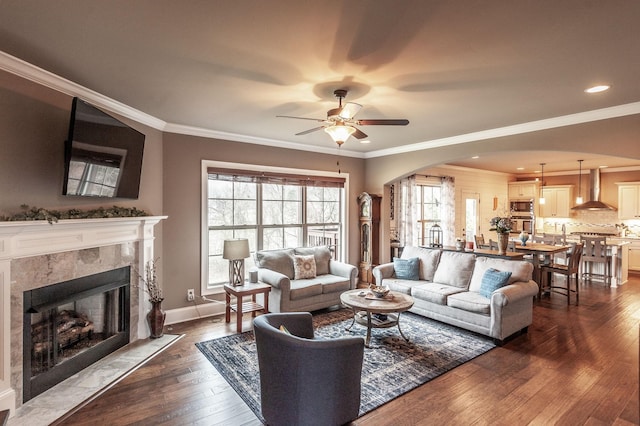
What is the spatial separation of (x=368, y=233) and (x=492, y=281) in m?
2.77

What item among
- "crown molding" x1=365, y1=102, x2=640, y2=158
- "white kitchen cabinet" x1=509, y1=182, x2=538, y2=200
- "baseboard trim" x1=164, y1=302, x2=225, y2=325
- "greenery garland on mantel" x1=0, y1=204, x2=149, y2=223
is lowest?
"baseboard trim" x1=164, y1=302, x2=225, y2=325

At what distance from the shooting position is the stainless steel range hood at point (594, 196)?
883cm

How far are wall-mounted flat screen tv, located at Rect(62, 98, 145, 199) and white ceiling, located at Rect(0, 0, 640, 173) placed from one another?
0.38 m

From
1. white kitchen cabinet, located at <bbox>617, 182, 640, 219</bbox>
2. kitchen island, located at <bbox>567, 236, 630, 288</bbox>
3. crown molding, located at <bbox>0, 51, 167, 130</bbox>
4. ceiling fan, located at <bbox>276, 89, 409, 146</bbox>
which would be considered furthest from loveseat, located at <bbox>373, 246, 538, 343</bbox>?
white kitchen cabinet, located at <bbox>617, 182, 640, 219</bbox>

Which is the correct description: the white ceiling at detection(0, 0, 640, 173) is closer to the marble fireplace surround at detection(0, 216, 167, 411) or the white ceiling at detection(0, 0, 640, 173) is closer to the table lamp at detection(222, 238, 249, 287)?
the marble fireplace surround at detection(0, 216, 167, 411)

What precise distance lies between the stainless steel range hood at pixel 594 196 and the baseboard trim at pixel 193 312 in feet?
32.1

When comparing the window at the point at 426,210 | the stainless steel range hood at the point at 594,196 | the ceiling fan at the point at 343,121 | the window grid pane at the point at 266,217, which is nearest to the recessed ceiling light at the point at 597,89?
the ceiling fan at the point at 343,121

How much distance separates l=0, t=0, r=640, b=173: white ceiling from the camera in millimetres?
1913

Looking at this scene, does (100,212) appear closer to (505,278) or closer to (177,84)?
(177,84)

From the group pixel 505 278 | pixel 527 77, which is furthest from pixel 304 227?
pixel 527 77

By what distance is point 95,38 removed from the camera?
225 cm

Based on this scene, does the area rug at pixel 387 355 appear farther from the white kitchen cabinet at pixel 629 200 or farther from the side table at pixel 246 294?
the white kitchen cabinet at pixel 629 200

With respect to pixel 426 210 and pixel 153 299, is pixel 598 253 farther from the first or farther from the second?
pixel 153 299

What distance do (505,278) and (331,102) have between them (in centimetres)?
300
